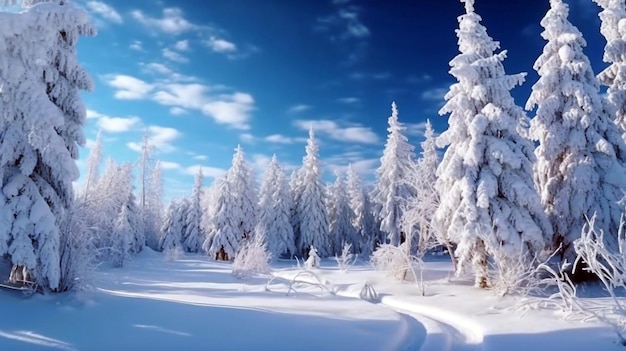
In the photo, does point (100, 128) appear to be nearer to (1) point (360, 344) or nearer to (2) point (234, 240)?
(2) point (234, 240)

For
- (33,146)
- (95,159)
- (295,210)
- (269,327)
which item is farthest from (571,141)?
(95,159)

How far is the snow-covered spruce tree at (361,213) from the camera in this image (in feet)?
169

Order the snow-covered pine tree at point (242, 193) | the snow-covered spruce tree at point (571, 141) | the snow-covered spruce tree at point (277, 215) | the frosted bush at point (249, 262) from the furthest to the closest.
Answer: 1. the snow-covered spruce tree at point (277, 215)
2. the snow-covered pine tree at point (242, 193)
3. the frosted bush at point (249, 262)
4. the snow-covered spruce tree at point (571, 141)

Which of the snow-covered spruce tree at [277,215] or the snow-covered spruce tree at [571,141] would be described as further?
the snow-covered spruce tree at [277,215]

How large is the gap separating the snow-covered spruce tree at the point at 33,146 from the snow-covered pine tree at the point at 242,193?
3167 cm

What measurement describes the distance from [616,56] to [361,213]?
3624 cm

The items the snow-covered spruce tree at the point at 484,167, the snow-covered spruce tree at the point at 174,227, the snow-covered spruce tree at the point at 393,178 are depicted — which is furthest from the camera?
the snow-covered spruce tree at the point at 174,227

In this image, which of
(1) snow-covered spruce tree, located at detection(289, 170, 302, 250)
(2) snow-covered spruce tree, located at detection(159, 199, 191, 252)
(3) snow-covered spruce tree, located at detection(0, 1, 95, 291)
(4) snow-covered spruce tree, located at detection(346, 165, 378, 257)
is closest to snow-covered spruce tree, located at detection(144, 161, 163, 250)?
(2) snow-covered spruce tree, located at detection(159, 199, 191, 252)

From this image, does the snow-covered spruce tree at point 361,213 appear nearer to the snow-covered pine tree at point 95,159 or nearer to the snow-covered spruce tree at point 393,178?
the snow-covered spruce tree at point 393,178

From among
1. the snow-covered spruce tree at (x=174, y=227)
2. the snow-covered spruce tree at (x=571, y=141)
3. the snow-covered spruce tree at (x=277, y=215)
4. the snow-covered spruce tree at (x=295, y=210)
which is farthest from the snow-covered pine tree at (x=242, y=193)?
the snow-covered spruce tree at (x=571, y=141)

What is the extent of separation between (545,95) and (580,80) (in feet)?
5.13

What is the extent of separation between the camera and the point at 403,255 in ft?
65.8

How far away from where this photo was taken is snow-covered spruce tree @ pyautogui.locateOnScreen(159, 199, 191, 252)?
186 ft

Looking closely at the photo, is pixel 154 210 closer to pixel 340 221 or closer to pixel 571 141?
pixel 340 221
